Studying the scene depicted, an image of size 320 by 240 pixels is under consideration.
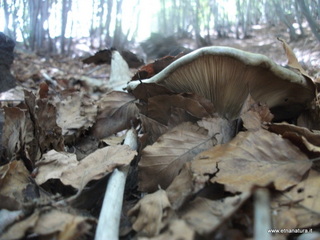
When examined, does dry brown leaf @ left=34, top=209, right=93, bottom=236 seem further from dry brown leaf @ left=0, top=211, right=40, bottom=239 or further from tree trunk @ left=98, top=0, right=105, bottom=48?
tree trunk @ left=98, top=0, right=105, bottom=48

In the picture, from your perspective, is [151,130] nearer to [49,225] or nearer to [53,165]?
[53,165]

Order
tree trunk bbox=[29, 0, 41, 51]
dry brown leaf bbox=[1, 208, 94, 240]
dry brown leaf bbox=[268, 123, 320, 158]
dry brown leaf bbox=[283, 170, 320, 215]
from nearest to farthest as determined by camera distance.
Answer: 1. dry brown leaf bbox=[1, 208, 94, 240]
2. dry brown leaf bbox=[283, 170, 320, 215]
3. dry brown leaf bbox=[268, 123, 320, 158]
4. tree trunk bbox=[29, 0, 41, 51]

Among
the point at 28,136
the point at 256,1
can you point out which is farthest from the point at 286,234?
the point at 256,1

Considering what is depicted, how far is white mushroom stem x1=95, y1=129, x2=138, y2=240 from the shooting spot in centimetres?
79

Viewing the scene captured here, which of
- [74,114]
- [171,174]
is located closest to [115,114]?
[74,114]

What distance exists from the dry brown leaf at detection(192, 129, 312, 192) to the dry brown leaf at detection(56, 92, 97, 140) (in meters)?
0.86

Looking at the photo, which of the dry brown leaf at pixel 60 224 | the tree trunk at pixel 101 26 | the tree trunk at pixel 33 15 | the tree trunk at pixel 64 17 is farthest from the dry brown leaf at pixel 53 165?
the tree trunk at pixel 101 26

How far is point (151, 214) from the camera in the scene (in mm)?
852

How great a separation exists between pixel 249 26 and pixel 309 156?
10570mm

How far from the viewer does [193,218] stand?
0.76 metres

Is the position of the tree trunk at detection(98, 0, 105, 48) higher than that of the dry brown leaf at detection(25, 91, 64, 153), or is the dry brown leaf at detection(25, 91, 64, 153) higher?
the tree trunk at detection(98, 0, 105, 48)

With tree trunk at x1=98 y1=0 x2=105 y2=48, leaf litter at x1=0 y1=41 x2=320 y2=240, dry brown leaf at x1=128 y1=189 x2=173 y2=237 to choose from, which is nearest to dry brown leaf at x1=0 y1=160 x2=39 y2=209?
leaf litter at x1=0 y1=41 x2=320 y2=240

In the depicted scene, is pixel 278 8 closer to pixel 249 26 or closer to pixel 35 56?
pixel 249 26

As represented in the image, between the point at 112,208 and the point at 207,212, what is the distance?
11.5 inches
